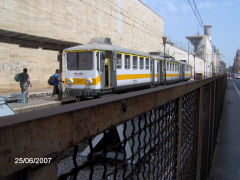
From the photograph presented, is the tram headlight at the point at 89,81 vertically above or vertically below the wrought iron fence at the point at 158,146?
above

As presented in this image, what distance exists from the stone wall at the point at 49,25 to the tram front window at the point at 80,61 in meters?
7.07

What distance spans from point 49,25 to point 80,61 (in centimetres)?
959

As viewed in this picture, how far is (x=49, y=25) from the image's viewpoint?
19406 mm

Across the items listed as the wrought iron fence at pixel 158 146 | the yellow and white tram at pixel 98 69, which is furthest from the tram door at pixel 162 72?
the wrought iron fence at pixel 158 146

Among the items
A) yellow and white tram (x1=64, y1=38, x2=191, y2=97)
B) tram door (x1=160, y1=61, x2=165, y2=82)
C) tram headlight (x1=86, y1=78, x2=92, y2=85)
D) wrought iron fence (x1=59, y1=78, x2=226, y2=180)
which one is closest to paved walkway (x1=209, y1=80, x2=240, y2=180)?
wrought iron fence (x1=59, y1=78, x2=226, y2=180)

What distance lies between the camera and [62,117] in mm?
733

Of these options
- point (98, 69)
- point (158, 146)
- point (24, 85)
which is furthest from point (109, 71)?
point (158, 146)

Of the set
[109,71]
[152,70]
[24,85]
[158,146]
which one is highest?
[152,70]

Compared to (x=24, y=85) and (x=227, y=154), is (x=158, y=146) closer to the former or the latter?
(x=227, y=154)

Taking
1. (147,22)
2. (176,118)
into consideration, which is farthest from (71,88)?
(147,22)

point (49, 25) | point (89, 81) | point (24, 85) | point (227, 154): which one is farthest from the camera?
point (49, 25)

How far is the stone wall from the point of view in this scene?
16469 mm

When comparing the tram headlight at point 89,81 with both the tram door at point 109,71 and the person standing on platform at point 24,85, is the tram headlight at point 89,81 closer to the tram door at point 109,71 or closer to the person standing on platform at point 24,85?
the tram door at point 109,71

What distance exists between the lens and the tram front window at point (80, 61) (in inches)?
456
